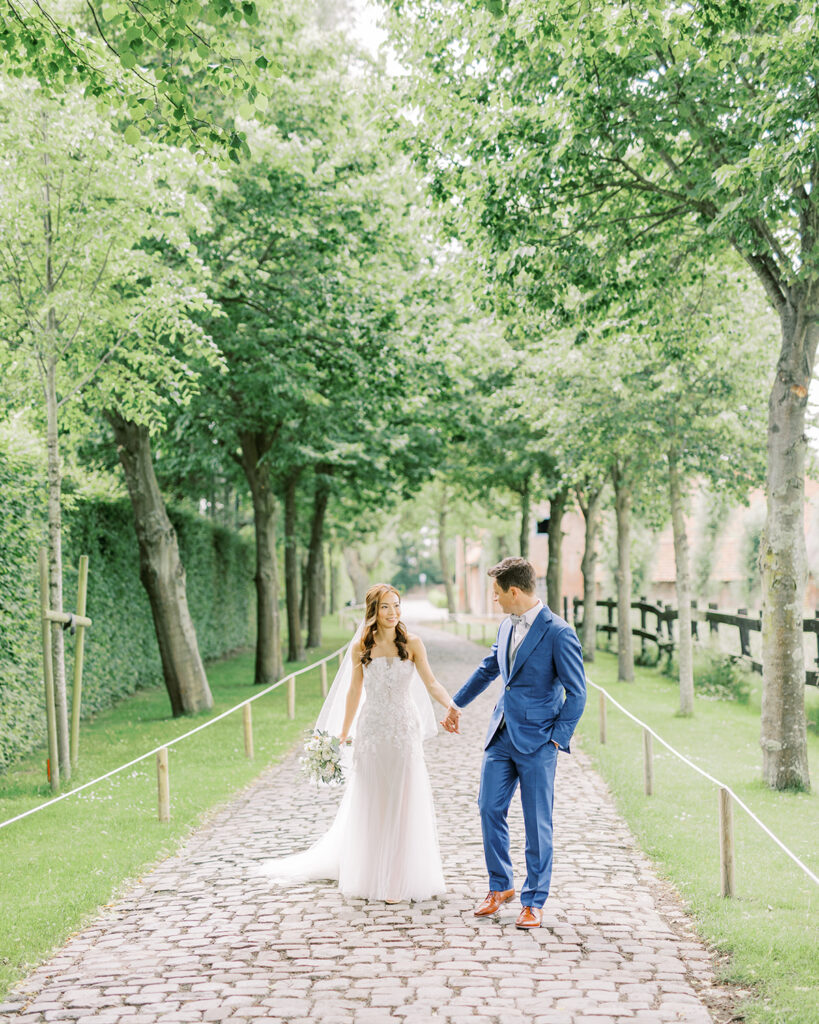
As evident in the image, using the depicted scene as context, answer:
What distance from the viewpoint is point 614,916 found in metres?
6.30

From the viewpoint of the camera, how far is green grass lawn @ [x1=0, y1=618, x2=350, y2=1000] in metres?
6.57

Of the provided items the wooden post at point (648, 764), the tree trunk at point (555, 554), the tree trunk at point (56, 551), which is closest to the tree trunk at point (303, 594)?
the tree trunk at point (555, 554)

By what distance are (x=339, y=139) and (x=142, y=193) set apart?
6.58 metres

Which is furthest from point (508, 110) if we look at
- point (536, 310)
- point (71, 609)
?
point (71, 609)

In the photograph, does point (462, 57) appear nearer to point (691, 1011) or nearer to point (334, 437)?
point (691, 1011)

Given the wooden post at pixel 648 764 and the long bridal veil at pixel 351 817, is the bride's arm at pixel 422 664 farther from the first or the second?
the wooden post at pixel 648 764

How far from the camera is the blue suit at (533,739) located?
602 cm

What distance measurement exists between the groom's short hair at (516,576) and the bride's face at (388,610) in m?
0.92

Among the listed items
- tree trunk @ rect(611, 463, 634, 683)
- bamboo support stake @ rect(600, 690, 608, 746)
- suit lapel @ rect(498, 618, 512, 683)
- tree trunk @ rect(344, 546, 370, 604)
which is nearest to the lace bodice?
suit lapel @ rect(498, 618, 512, 683)

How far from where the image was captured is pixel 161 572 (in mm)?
16641

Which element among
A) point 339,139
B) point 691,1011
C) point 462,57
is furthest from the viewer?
point 339,139

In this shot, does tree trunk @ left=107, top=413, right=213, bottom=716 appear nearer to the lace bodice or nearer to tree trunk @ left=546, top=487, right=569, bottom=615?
the lace bodice

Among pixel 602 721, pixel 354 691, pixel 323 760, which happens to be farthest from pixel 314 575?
pixel 354 691

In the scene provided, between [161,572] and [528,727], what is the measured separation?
37.8ft
